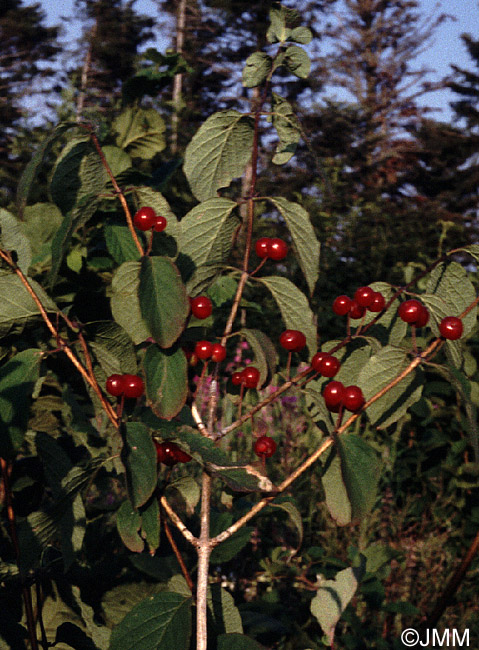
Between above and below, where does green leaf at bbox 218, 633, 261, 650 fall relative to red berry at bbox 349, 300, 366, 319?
below

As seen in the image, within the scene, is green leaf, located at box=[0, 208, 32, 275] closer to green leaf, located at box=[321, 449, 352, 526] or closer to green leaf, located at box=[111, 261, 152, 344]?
green leaf, located at box=[111, 261, 152, 344]

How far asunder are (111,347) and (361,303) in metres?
0.41

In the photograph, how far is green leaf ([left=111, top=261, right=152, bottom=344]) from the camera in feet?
3.15

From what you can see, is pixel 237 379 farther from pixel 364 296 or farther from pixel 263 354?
pixel 364 296

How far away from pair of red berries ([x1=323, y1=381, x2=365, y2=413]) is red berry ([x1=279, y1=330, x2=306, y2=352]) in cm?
10

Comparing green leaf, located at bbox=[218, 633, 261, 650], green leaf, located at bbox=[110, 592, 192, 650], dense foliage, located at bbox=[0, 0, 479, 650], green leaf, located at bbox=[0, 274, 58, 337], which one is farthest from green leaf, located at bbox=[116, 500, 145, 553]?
green leaf, located at bbox=[0, 274, 58, 337]

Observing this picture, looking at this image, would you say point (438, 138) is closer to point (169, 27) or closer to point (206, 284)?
point (169, 27)

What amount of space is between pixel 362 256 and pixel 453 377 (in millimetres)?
9356

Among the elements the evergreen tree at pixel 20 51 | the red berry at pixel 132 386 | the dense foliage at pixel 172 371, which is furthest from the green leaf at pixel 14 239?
the evergreen tree at pixel 20 51

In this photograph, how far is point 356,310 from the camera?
3.38 feet

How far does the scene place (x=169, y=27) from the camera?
22.0m

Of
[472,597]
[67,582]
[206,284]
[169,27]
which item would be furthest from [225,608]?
[169,27]

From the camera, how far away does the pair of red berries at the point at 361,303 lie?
98 centimetres

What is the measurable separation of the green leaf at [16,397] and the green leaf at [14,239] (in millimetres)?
156
